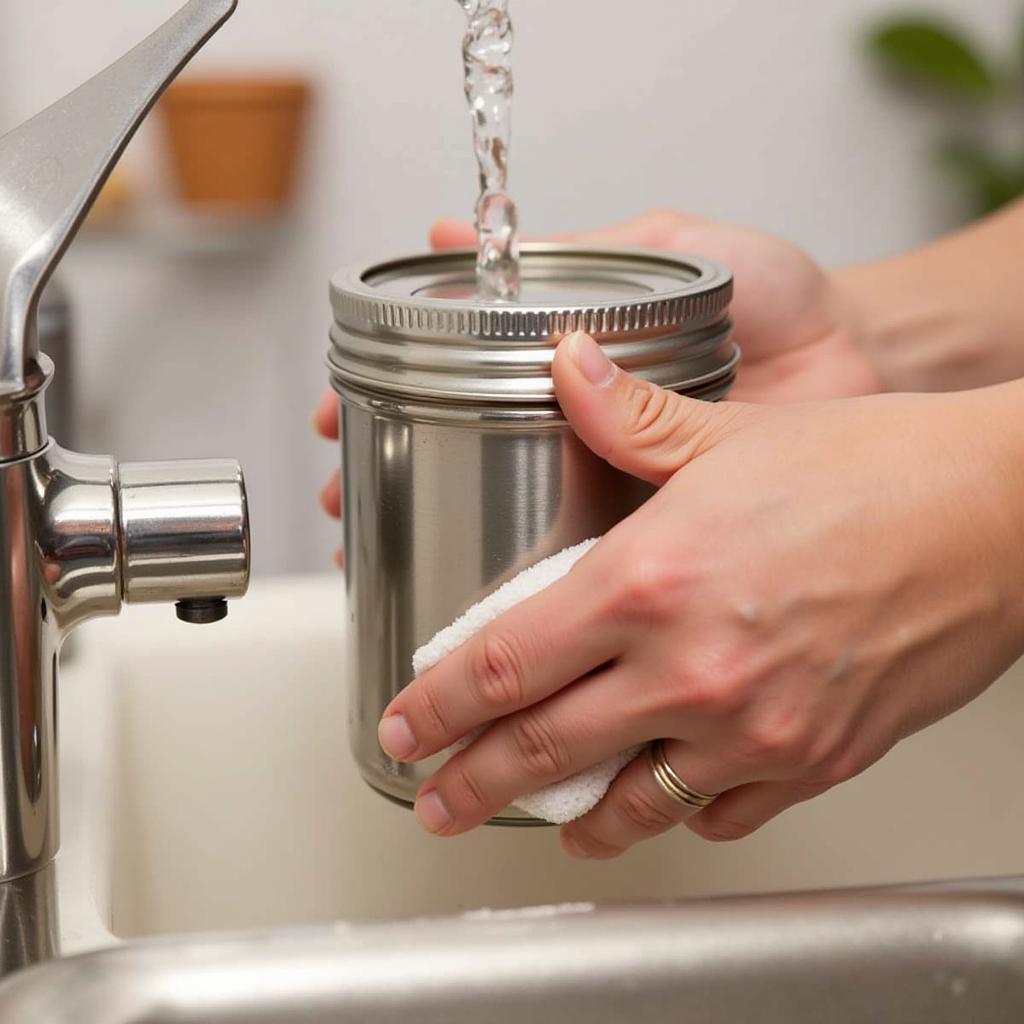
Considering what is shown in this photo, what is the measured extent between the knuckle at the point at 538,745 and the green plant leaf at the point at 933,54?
111 cm

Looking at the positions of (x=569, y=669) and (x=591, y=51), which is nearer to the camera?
(x=569, y=669)

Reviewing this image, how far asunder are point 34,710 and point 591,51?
1.04m

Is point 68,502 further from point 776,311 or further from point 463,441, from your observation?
point 776,311

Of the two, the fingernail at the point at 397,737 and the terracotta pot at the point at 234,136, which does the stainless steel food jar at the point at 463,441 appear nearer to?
the fingernail at the point at 397,737

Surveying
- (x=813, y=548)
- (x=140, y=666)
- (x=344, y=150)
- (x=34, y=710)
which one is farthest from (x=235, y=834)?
(x=344, y=150)

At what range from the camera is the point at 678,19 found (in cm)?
131

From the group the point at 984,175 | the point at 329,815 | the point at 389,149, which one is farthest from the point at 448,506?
the point at 984,175

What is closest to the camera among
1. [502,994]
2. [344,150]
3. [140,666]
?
[502,994]

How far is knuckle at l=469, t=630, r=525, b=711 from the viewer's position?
374 mm

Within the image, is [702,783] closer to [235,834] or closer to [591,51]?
[235,834]

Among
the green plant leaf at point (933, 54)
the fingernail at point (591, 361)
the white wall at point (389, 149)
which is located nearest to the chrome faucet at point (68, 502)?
Result: the fingernail at point (591, 361)

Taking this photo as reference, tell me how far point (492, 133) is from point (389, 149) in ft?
2.84

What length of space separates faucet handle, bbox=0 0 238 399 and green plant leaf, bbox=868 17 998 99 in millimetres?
1079

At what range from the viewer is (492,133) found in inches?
18.1
